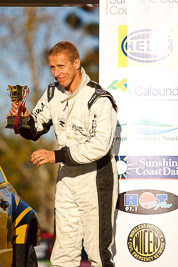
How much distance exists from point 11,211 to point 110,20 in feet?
6.95

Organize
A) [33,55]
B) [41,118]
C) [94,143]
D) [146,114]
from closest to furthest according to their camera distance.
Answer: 1. [94,143]
2. [41,118]
3. [146,114]
4. [33,55]

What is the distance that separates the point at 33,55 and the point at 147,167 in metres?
4.90

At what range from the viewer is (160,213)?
21.7 ft

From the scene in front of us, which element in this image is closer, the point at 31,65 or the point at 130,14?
the point at 130,14

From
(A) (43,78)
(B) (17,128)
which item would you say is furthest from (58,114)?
(A) (43,78)

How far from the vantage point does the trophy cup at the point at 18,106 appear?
18.5 ft

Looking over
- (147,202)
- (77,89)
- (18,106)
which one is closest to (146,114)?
(147,202)

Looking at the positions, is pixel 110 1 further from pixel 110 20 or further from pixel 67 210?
pixel 67 210

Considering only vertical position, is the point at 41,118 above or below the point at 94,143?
above

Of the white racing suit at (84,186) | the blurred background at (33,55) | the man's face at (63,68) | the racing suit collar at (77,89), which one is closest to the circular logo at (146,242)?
the white racing suit at (84,186)

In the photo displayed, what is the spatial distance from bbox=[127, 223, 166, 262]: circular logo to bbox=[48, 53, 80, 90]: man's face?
177 centimetres

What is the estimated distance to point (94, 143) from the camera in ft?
18.0

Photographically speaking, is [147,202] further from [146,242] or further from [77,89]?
[77,89]

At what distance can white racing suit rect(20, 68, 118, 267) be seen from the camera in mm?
5672
